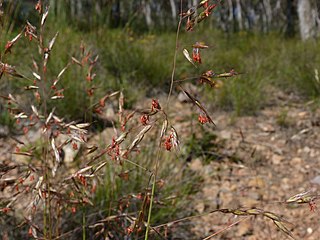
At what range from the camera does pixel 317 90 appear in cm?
412

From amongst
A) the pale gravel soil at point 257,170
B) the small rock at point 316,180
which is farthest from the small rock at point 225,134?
the small rock at point 316,180

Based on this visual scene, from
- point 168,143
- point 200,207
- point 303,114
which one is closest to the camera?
point 168,143

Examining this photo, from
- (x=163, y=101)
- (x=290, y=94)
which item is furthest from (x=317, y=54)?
(x=163, y=101)

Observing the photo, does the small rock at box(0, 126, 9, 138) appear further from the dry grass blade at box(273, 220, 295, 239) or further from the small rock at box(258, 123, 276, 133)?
the dry grass blade at box(273, 220, 295, 239)

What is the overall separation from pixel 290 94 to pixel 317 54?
2.71 ft

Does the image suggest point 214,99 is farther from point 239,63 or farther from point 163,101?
point 239,63

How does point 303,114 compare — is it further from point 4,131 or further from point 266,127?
point 4,131

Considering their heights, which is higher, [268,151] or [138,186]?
[138,186]

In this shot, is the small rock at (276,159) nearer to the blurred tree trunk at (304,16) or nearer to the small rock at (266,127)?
the small rock at (266,127)

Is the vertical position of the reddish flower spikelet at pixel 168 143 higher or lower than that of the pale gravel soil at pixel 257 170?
higher

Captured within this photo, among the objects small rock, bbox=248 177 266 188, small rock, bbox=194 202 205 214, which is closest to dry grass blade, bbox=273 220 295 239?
small rock, bbox=194 202 205 214

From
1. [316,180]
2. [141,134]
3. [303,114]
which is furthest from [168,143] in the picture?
[303,114]

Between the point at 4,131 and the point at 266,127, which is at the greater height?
the point at 4,131

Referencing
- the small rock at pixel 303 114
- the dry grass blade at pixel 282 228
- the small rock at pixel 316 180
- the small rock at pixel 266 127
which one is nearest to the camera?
the dry grass blade at pixel 282 228
